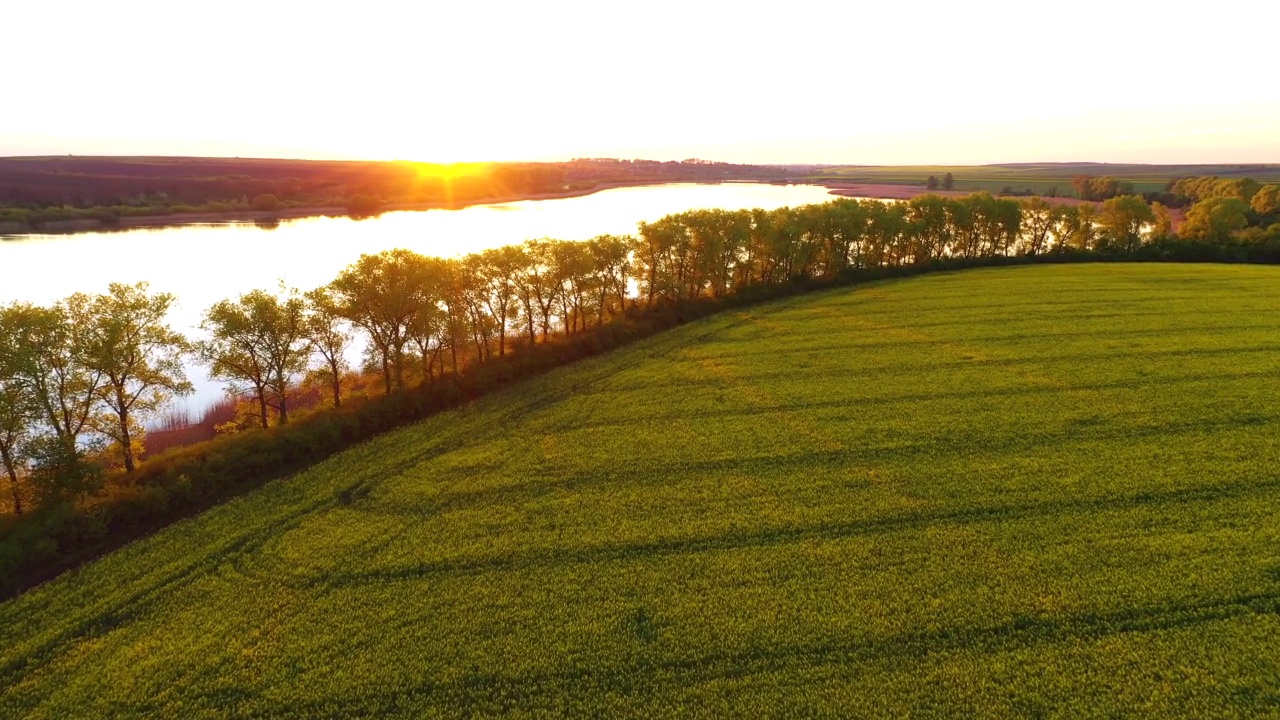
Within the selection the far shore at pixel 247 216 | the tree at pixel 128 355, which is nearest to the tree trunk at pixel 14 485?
the tree at pixel 128 355

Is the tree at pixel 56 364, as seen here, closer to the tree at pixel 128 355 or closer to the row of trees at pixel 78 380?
the row of trees at pixel 78 380

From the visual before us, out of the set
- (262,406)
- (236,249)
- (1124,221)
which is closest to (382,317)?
(262,406)

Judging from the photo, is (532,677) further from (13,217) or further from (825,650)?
(13,217)

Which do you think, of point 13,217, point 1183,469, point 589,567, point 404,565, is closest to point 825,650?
point 589,567

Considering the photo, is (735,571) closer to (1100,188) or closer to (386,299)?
(386,299)

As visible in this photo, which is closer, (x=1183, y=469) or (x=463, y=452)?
(x=1183, y=469)

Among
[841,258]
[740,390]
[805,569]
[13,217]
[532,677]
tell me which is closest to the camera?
[532,677]
